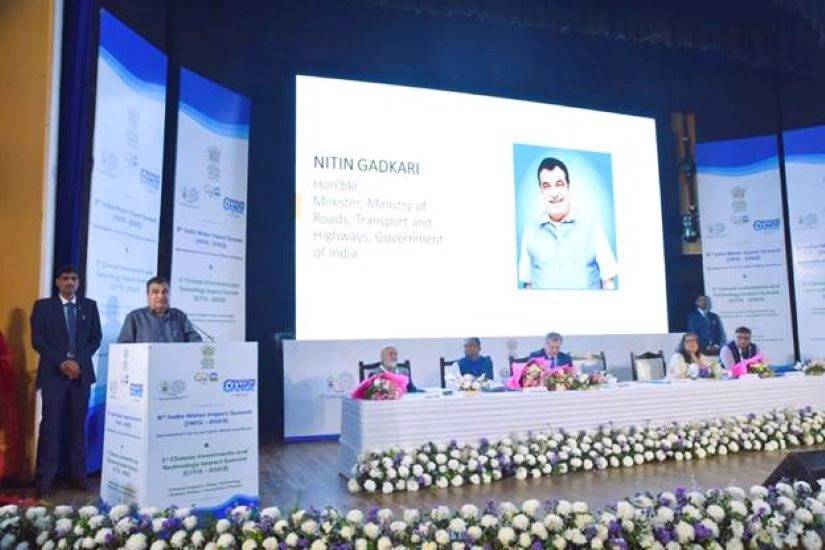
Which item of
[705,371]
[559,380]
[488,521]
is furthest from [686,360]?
[488,521]

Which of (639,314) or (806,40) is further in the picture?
(806,40)

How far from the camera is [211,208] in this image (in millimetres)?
6141

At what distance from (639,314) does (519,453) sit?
4.11m

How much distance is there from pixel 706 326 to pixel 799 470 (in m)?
4.95

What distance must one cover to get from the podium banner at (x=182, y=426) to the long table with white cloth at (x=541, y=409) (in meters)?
1.27

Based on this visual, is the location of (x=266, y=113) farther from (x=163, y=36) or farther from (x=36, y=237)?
(x=36, y=237)

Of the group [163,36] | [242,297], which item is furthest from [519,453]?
[163,36]

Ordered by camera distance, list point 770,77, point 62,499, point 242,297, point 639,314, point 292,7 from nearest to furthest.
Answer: point 62,499, point 242,297, point 292,7, point 639,314, point 770,77

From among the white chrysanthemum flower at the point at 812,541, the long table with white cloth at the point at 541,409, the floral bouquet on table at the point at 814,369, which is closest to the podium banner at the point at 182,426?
the long table with white cloth at the point at 541,409

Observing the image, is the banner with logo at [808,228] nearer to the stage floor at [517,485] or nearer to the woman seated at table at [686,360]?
the woman seated at table at [686,360]

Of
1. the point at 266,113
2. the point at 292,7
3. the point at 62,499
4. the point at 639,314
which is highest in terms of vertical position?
the point at 292,7

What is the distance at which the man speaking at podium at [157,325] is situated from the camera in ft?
12.5

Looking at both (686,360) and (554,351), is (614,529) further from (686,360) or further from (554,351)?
(686,360)

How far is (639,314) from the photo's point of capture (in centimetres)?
793
